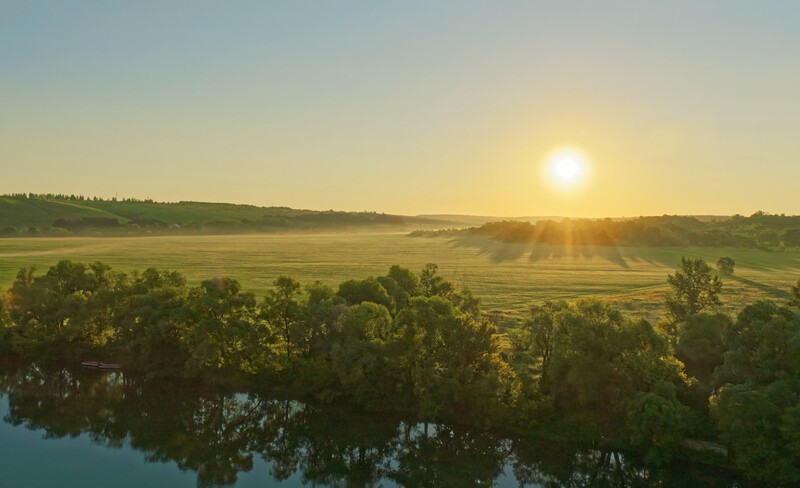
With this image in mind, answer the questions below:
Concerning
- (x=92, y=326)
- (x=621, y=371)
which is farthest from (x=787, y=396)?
(x=92, y=326)

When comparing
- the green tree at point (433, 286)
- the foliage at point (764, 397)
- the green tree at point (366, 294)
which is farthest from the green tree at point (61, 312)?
the foliage at point (764, 397)

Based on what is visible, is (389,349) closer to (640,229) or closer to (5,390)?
(5,390)

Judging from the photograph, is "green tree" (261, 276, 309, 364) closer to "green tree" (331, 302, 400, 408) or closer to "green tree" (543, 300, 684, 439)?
"green tree" (331, 302, 400, 408)

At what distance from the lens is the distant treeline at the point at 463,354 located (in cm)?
3497

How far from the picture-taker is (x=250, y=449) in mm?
39875

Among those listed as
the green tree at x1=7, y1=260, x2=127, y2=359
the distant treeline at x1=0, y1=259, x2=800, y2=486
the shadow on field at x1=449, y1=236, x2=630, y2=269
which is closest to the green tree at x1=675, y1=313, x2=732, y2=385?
the distant treeline at x1=0, y1=259, x2=800, y2=486

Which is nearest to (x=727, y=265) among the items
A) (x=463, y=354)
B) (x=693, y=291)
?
(x=693, y=291)

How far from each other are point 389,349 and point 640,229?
165152 mm

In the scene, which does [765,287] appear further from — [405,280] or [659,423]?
[659,423]

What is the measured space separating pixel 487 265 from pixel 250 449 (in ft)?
339

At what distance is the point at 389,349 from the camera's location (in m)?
43.3

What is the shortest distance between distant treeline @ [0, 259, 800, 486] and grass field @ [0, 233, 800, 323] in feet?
91.1

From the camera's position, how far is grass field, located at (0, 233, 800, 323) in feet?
303

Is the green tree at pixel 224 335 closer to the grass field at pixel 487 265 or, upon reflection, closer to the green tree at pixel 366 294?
the green tree at pixel 366 294
